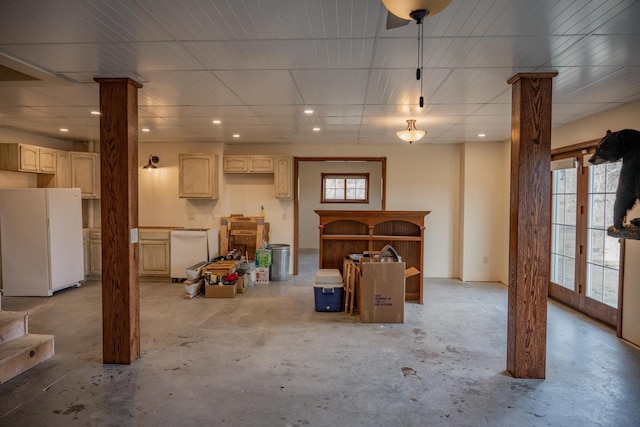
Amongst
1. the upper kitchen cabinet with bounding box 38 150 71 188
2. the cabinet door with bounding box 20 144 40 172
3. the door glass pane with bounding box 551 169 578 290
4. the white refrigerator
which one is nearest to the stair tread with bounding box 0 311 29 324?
the white refrigerator

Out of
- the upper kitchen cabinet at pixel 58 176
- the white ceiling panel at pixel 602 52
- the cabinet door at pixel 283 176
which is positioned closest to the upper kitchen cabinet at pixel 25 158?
the upper kitchen cabinet at pixel 58 176

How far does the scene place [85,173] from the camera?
259 inches

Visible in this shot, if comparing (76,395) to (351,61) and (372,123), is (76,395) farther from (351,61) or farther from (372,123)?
(372,123)

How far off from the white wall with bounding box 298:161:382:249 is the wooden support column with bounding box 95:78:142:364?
731 centimetres

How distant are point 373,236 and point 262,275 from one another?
225cm

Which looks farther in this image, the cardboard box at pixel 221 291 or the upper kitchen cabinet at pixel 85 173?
the upper kitchen cabinet at pixel 85 173

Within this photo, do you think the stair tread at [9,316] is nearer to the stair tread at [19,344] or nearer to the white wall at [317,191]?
the stair tread at [19,344]

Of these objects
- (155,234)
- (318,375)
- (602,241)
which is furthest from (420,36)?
(155,234)

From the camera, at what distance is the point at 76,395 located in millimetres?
2801

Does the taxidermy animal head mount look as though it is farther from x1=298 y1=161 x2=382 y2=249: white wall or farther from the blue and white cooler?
x1=298 y1=161 x2=382 y2=249: white wall

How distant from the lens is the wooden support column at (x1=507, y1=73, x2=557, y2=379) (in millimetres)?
3014

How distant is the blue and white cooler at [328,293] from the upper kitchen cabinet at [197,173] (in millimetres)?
3102

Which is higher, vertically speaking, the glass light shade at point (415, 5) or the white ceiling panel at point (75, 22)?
the white ceiling panel at point (75, 22)

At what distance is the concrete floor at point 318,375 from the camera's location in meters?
2.56
